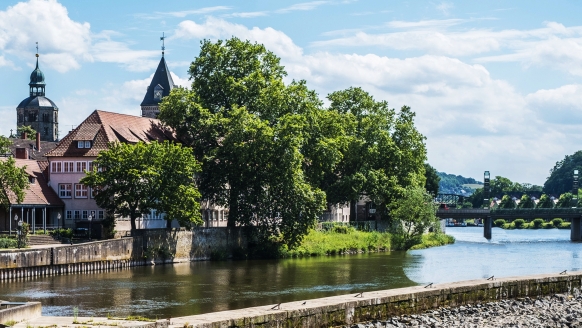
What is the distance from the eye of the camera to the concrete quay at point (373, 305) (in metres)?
28.2

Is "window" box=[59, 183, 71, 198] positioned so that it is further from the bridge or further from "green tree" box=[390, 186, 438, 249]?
the bridge

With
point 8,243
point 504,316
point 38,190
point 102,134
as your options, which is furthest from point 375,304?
point 38,190

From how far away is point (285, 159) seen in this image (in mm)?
75125

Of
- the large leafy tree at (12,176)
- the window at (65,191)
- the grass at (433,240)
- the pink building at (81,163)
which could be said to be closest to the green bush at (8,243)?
the large leafy tree at (12,176)

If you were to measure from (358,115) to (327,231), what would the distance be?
1768 cm

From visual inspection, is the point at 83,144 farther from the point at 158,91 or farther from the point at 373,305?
the point at 158,91

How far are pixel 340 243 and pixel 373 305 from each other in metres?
54.5

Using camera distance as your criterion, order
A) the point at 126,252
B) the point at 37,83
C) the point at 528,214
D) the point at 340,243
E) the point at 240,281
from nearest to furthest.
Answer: the point at 240,281 → the point at 126,252 → the point at 340,243 → the point at 528,214 → the point at 37,83

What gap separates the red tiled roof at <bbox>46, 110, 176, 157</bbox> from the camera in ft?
260

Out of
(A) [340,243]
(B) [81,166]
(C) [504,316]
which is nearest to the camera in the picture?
(C) [504,316]

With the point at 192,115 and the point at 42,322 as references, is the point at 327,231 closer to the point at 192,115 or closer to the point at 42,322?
the point at 192,115

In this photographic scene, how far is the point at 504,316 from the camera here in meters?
37.1

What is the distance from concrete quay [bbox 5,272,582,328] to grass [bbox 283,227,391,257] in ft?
127

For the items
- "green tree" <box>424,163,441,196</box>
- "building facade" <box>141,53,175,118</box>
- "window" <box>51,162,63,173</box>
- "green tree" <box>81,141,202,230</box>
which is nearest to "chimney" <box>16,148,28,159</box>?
"window" <box>51,162,63,173</box>
